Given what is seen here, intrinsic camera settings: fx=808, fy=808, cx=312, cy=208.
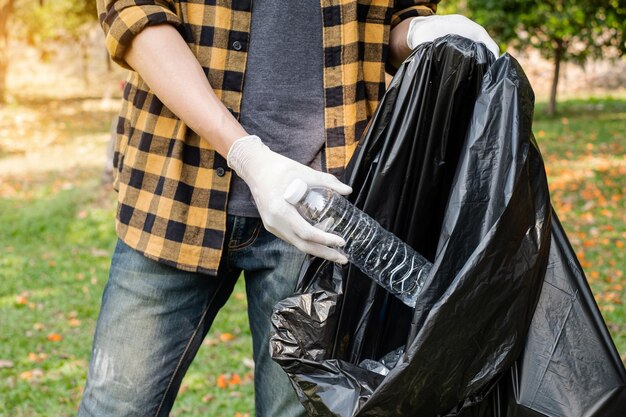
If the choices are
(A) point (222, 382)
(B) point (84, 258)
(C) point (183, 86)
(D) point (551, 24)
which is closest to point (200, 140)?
(C) point (183, 86)

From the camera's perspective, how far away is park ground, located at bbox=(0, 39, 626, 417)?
4277 mm

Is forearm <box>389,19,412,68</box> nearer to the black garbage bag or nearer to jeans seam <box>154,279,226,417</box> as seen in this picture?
the black garbage bag

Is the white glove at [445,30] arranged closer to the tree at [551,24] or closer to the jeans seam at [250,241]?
the jeans seam at [250,241]

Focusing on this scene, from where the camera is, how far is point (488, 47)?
5.39 ft

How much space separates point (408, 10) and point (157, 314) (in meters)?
0.90

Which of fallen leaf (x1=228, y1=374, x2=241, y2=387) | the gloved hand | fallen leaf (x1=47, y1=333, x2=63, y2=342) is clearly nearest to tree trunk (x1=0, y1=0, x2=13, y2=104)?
fallen leaf (x1=47, y1=333, x2=63, y2=342)

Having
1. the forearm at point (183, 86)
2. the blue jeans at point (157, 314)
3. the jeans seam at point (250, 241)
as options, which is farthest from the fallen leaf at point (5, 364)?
the forearm at point (183, 86)

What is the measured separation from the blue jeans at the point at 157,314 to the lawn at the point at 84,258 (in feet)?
7.26

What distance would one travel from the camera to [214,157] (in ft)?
5.64

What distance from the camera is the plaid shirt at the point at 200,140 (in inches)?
66.3

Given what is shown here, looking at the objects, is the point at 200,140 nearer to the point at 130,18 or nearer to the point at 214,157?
the point at 214,157

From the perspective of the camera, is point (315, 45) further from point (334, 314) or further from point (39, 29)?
point (39, 29)

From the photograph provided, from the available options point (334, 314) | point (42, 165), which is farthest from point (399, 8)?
point (42, 165)

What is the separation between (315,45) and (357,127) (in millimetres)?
199
